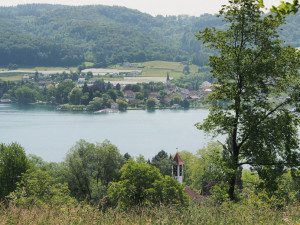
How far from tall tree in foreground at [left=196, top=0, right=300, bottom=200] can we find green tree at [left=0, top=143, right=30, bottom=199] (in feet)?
44.4

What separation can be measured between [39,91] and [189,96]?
154 ft

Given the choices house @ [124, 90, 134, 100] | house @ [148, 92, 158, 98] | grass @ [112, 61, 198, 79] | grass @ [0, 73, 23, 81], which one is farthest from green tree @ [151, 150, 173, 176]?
grass @ [112, 61, 198, 79]

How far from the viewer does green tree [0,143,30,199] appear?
1841 cm

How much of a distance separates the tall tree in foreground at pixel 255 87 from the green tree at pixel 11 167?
44.4 ft

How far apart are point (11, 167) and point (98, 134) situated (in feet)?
134

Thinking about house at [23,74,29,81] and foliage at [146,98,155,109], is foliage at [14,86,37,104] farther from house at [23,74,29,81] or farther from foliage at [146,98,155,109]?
foliage at [146,98,155,109]

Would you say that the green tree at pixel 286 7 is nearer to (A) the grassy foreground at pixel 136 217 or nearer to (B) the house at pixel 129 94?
(A) the grassy foreground at pixel 136 217

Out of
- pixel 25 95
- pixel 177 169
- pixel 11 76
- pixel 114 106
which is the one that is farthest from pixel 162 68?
pixel 177 169

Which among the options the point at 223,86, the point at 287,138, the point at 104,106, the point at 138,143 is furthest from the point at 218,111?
the point at 104,106

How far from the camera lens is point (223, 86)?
7.89 metres

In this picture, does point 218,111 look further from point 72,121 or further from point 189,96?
point 189,96

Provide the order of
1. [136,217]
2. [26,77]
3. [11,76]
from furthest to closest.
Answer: [11,76] < [26,77] < [136,217]

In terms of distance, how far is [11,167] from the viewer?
61.9 feet

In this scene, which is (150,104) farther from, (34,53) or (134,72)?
(34,53)
